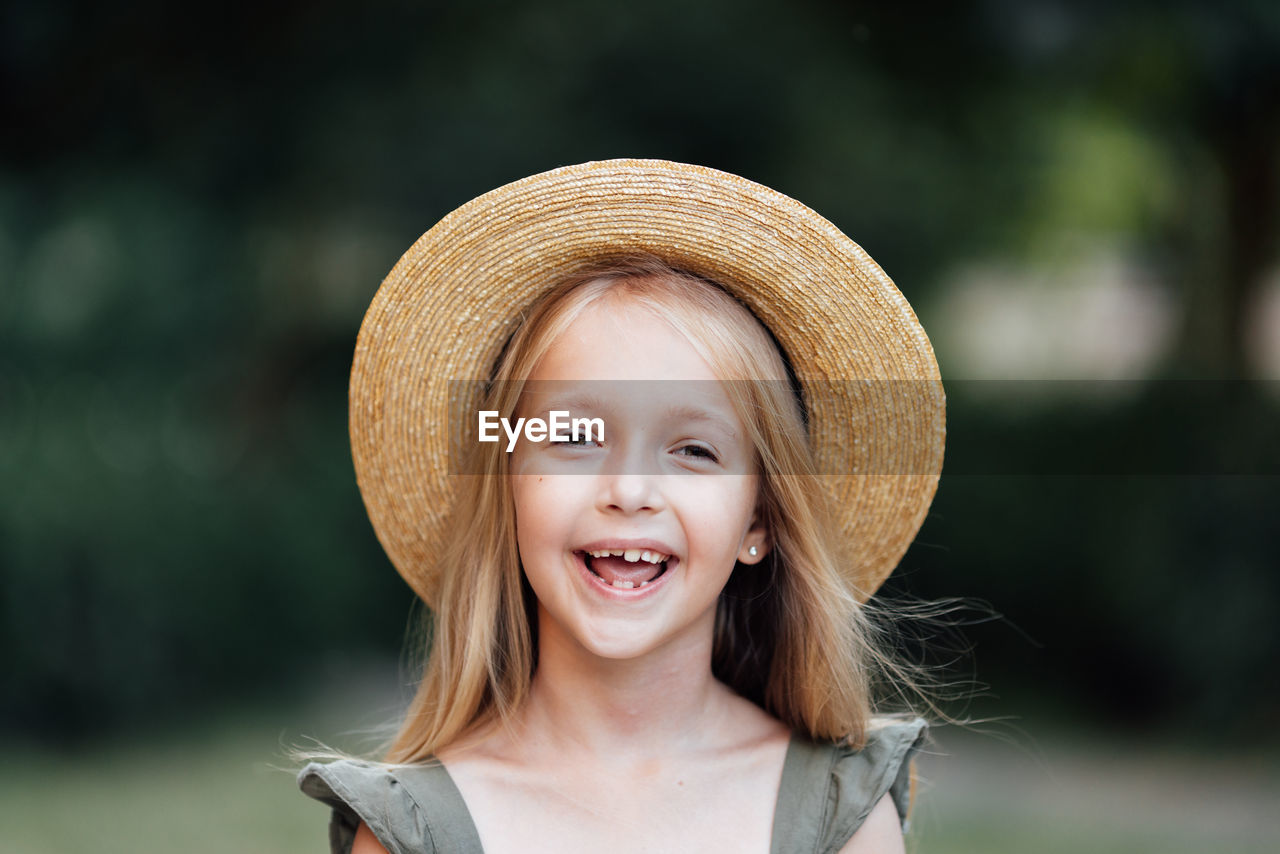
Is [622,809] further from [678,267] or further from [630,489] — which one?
[678,267]

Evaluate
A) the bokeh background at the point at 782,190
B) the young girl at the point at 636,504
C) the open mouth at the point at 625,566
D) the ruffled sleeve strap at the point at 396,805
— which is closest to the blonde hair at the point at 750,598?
the young girl at the point at 636,504

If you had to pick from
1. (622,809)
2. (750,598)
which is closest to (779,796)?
(622,809)

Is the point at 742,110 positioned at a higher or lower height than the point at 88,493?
higher

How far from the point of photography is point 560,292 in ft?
6.32

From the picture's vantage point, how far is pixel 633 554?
5.75 ft

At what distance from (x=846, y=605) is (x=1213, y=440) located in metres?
3.66

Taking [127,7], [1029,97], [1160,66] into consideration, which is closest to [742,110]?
[1029,97]

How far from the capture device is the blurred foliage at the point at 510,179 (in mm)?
5336

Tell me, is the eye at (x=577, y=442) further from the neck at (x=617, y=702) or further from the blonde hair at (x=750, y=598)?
the neck at (x=617, y=702)

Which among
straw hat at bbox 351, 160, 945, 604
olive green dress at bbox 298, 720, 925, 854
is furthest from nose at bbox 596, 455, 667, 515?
olive green dress at bbox 298, 720, 925, 854

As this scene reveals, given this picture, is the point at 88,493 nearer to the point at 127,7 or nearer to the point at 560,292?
the point at 127,7

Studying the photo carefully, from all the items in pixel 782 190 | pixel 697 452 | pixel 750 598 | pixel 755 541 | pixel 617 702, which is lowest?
pixel 617 702

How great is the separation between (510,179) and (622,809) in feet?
13.2

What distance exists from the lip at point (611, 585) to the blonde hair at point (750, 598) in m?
0.23
